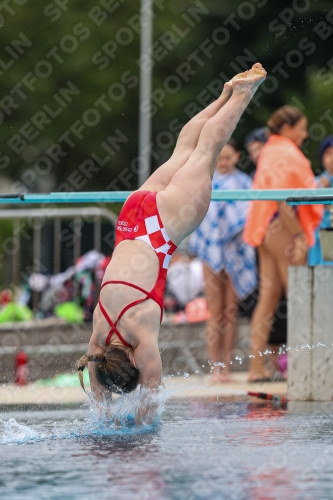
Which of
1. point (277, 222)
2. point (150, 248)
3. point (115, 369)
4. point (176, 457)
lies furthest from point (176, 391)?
point (176, 457)

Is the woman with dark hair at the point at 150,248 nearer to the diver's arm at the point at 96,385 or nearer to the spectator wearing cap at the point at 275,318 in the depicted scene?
the diver's arm at the point at 96,385

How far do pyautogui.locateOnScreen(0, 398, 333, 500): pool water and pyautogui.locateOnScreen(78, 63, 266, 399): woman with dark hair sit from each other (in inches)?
16.4

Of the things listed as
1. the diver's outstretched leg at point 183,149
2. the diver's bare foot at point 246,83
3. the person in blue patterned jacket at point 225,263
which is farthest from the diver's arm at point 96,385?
the person in blue patterned jacket at point 225,263

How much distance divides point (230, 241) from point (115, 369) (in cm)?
434

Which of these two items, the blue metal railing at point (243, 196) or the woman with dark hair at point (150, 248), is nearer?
the woman with dark hair at point (150, 248)

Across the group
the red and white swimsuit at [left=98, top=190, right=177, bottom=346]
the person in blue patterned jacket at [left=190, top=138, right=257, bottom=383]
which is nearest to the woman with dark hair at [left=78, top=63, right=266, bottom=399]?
the red and white swimsuit at [left=98, top=190, right=177, bottom=346]

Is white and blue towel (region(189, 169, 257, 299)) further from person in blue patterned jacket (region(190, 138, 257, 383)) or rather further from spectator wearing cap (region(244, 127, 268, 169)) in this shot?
spectator wearing cap (region(244, 127, 268, 169))

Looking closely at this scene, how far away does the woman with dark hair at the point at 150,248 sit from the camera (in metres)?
5.82

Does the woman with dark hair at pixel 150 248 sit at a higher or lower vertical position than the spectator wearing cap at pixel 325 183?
higher

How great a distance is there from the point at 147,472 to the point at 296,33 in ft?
60.6

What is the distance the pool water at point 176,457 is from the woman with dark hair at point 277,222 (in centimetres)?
234

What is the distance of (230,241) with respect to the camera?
9812 mm

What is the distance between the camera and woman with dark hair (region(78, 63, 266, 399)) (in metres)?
5.82

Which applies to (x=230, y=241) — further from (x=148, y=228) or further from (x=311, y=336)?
(x=148, y=228)
